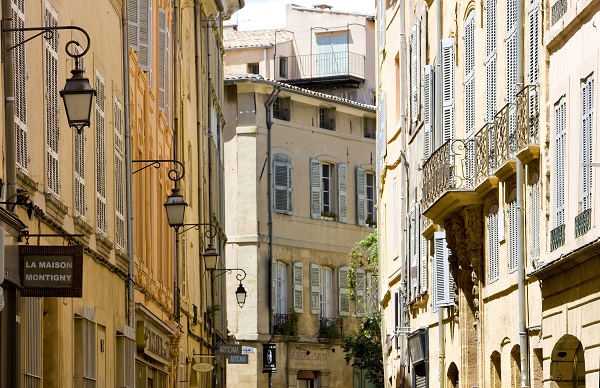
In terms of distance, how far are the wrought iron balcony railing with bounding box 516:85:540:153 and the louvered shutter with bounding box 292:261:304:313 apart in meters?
32.9

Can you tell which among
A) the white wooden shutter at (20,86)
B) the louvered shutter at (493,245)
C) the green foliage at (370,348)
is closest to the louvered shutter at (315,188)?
the green foliage at (370,348)

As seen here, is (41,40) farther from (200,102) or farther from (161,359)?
(200,102)

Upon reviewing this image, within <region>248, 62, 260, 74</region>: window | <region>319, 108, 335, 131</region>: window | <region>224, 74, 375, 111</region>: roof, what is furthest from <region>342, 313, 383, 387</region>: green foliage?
<region>248, 62, 260, 74</region>: window

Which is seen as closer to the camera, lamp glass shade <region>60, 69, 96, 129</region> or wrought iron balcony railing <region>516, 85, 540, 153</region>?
lamp glass shade <region>60, 69, 96, 129</region>

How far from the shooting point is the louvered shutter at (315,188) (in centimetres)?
5469

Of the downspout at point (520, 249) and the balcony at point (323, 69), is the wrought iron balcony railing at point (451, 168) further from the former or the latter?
the balcony at point (323, 69)

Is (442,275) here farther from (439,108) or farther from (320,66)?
(320,66)

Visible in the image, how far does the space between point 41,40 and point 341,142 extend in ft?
127

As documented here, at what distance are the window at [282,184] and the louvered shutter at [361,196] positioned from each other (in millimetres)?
3336

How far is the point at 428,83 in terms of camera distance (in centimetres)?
2812

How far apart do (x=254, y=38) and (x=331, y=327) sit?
12.7 meters

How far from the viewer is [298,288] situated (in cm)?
5334

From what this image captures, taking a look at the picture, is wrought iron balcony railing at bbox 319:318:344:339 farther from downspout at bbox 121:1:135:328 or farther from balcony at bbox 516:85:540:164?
balcony at bbox 516:85:540:164

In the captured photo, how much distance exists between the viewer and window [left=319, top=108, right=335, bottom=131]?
2195 inches
